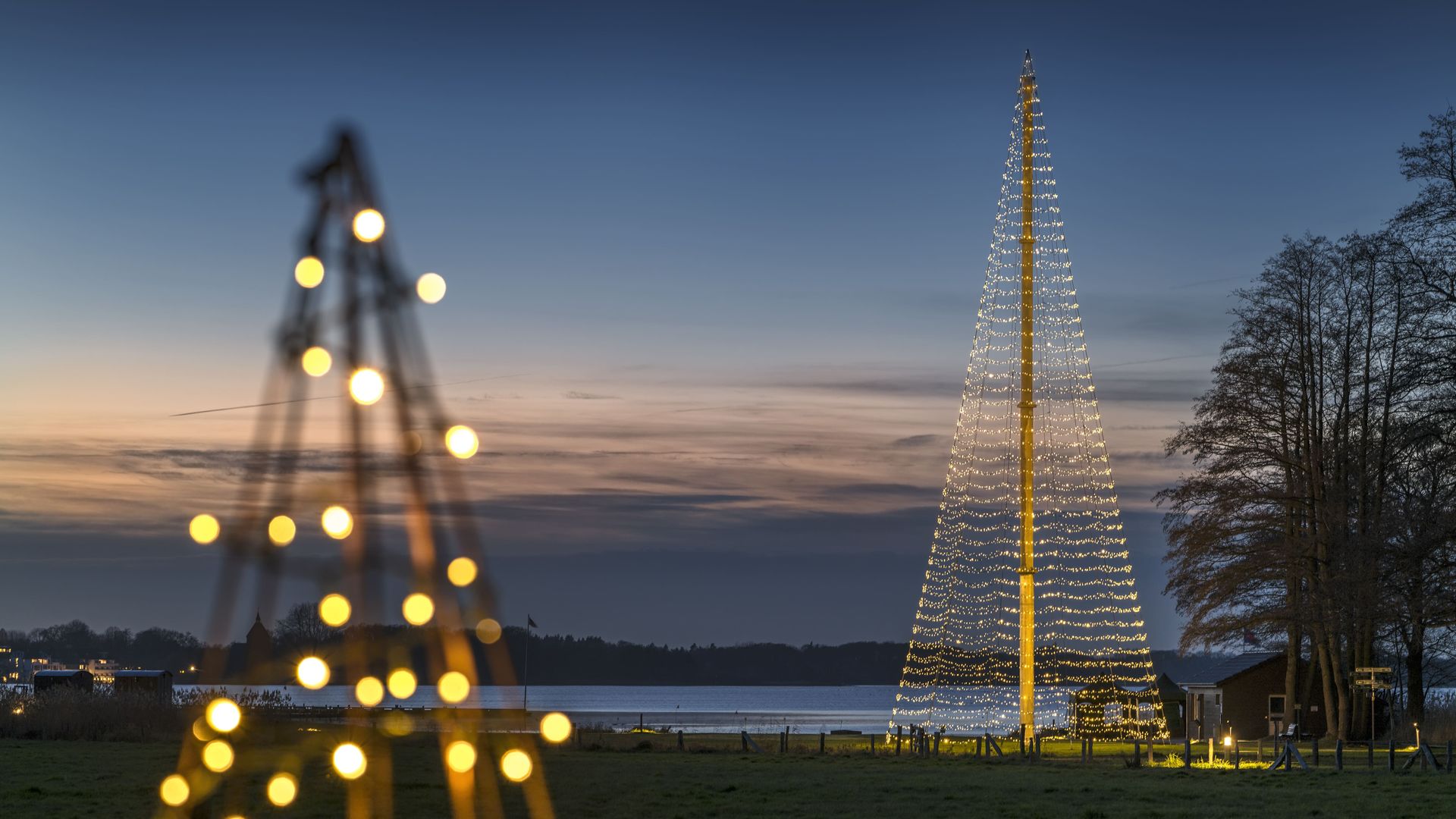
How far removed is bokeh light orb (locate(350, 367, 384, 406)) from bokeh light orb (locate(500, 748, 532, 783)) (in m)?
1.21

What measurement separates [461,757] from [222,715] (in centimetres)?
76

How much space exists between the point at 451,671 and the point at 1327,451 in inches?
2028

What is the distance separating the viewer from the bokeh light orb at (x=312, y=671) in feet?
15.9

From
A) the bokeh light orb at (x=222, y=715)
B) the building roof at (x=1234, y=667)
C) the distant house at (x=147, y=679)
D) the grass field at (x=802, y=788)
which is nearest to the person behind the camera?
the bokeh light orb at (x=222, y=715)


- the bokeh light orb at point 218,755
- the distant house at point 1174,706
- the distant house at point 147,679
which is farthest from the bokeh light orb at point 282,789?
the distant house at point 147,679

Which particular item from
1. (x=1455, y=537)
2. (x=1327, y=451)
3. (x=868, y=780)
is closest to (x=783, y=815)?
(x=868, y=780)

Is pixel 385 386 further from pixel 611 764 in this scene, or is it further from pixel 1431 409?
pixel 1431 409

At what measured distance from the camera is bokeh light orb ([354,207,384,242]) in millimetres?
4902

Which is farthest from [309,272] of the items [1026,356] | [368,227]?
[1026,356]

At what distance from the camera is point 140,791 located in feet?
86.1

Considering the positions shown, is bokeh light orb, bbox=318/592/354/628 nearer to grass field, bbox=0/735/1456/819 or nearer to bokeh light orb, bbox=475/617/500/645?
bokeh light orb, bbox=475/617/500/645

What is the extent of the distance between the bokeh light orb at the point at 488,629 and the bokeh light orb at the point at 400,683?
32 centimetres

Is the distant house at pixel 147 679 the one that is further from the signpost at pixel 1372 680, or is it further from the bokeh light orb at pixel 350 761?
the bokeh light orb at pixel 350 761

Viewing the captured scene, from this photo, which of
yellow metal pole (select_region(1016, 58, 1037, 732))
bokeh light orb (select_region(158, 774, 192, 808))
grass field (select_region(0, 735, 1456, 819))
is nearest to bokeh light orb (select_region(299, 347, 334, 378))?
bokeh light orb (select_region(158, 774, 192, 808))
